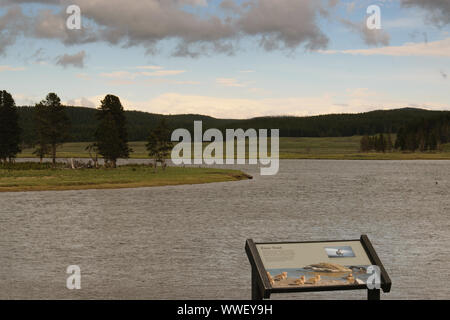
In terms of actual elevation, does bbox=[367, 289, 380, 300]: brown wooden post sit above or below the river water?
above

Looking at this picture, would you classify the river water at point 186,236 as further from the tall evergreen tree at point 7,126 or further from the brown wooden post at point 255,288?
the tall evergreen tree at point 7,126

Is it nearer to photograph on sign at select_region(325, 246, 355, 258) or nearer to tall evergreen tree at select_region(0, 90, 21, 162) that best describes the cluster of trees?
tall evergreen tree at select_region(0, 90, 21, 162)

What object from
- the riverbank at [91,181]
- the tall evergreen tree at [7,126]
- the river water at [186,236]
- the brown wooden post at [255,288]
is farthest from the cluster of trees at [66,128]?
the brown wooden post at [255,288]

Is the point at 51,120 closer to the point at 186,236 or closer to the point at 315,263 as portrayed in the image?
the point at 186,236

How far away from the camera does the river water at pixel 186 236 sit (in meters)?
Answer: 20.3

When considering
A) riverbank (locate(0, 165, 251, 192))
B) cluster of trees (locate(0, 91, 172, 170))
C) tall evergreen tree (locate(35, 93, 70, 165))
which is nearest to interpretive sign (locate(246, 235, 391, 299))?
riverbank (locate(0, 165, 251, 192))

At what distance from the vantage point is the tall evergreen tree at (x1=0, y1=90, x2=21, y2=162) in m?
123

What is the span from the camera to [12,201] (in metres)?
60.6

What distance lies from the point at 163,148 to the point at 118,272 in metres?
87.6

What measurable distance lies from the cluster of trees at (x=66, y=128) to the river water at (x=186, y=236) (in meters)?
41.0

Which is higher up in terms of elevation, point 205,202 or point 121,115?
point 121,115

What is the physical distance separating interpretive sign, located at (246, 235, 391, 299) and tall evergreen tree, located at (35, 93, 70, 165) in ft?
387
